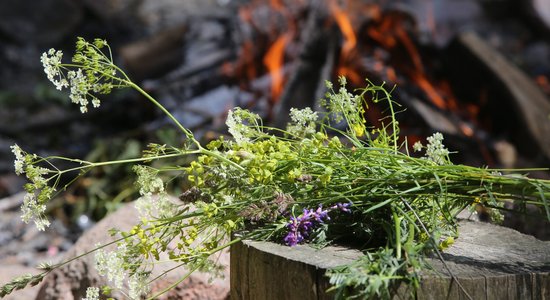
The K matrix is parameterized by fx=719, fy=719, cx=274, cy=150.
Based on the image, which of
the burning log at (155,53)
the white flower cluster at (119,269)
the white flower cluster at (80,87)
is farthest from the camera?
the burning log at (155,53)

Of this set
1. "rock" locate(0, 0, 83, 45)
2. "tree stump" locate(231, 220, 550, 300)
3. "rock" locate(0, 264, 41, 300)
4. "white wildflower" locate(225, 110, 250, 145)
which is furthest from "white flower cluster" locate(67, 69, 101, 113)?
"rock" locate(0, 0, 83, 45)

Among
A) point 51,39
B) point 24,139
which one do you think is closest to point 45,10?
point 51,39

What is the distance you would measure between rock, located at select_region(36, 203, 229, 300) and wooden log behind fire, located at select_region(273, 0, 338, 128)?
2087 millimetres

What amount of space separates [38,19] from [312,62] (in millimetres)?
3076

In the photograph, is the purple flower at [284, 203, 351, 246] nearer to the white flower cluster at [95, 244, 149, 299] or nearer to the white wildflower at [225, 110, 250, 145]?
the white wildflower at [225, 110, 250, 145]

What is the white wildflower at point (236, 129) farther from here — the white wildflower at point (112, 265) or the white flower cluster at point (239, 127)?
the white wildflower at point (112, 265)

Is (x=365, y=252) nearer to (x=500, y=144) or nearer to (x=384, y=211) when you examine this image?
(x=384, y=211)

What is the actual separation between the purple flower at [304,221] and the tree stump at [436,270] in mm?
26

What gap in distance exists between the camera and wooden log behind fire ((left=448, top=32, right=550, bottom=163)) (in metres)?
4.68

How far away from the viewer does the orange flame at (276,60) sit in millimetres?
5188

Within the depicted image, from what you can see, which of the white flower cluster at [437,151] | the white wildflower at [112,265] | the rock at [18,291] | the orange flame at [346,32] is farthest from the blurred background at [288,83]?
the white wildflower at [112,265]

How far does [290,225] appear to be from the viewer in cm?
202

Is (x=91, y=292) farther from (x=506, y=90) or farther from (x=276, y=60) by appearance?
(x=506, y=90)

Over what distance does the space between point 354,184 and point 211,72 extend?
3.74 m
